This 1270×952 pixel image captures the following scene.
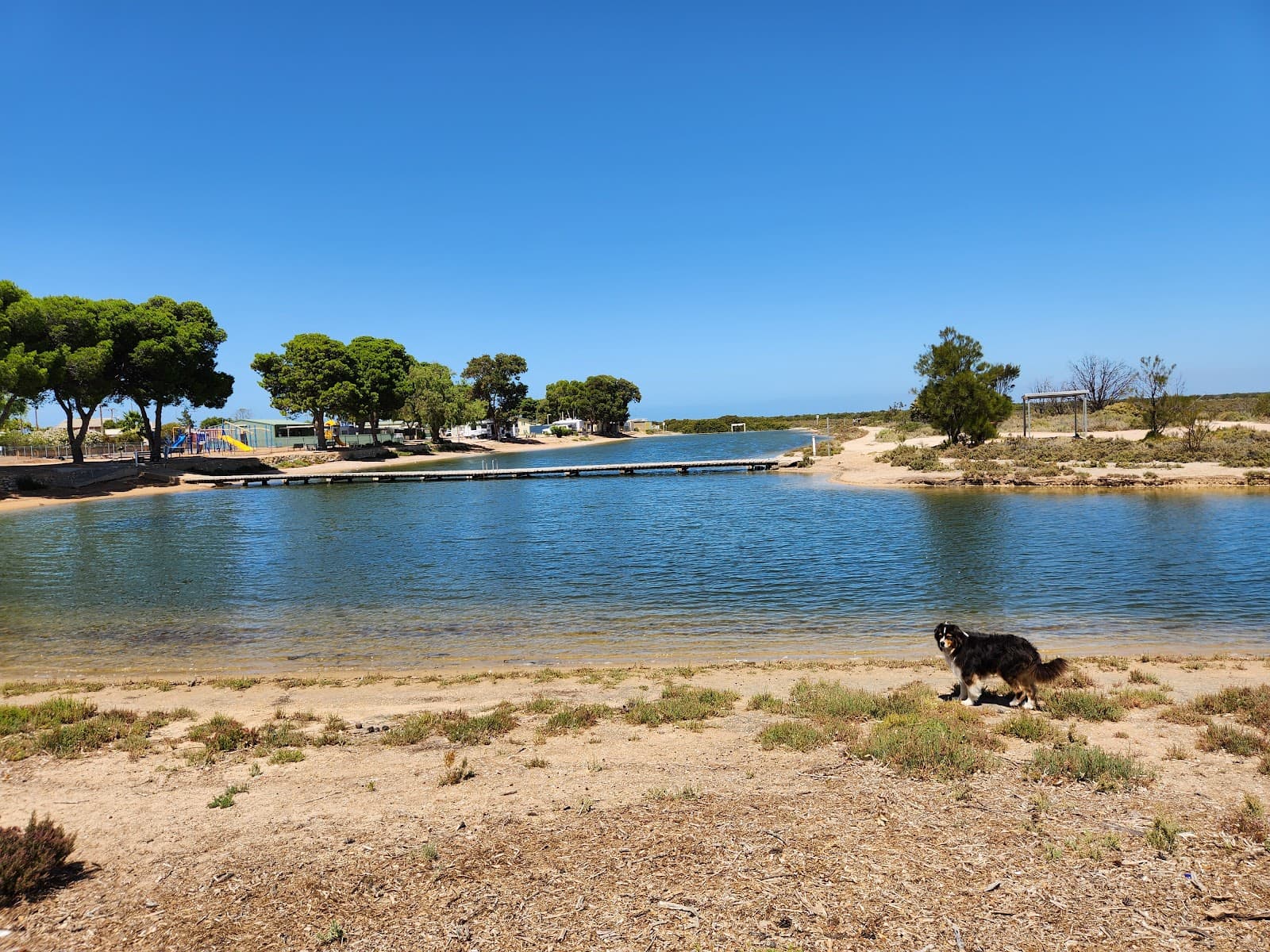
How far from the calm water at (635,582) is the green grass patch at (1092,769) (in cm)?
654

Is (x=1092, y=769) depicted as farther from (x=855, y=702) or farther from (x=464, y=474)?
(x=464, y=474)

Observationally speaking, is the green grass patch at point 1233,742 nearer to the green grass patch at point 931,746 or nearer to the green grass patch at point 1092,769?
the green grass patch at point 1092,769

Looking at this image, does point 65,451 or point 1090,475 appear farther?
point 65,451

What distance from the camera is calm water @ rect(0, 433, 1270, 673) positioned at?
14391 millimetres

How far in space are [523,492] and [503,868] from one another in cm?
4719

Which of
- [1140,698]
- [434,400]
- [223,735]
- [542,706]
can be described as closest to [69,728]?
[223,735]

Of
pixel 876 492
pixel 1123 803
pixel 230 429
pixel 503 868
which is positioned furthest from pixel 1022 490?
pixel 230 429

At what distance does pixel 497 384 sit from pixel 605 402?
32340mm

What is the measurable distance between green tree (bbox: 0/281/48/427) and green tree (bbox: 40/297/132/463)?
926 mm

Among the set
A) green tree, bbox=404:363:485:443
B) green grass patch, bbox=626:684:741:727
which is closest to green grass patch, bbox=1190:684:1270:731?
green grass patch, bbox=626:684:741:727

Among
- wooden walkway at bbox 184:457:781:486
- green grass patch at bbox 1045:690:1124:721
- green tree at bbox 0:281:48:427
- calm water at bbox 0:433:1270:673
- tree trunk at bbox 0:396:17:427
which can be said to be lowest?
calm water at bbox 0:433:1270:673

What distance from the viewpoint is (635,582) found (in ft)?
67.5

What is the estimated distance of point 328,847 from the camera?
550 centimetres

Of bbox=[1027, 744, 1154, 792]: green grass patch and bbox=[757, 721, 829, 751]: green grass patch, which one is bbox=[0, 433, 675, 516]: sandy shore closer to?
bbox=[757, 721, 829, 751]: green grass patch
